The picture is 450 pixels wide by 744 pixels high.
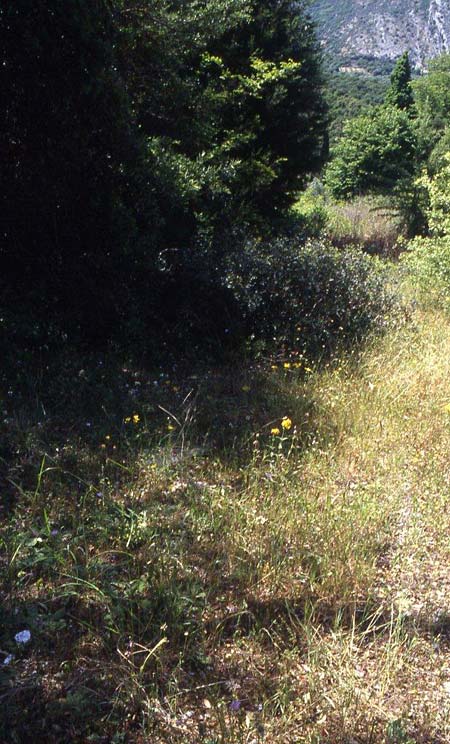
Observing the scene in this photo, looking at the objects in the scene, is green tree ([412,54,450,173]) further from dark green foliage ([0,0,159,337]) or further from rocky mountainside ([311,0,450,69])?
rocky mountainside ([311,0,450,69])

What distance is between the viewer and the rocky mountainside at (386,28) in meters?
64.2

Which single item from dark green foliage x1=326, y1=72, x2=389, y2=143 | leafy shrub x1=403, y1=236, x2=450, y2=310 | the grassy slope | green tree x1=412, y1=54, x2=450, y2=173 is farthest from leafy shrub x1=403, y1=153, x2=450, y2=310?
dark green foliage x1=326, y1=72, x2=389, y2=143

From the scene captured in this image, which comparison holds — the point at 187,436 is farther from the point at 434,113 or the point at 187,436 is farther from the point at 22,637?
the point at 434,113

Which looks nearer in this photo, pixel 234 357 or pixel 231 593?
pixel 231 593

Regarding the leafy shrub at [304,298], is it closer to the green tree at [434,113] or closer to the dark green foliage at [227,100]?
the dark green foliage at [227,100]

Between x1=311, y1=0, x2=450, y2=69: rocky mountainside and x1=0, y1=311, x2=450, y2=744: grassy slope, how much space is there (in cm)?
6699

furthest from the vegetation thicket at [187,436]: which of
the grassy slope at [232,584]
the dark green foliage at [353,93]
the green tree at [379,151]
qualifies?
the dark green foliage at [353,93]

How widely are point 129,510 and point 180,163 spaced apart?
166 inches

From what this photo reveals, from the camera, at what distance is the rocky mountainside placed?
2530 inches

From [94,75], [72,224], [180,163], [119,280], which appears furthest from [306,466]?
[180,163]

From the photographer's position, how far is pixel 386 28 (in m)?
68.8

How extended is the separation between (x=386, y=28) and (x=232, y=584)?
259 ft

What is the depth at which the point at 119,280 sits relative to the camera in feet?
16.9

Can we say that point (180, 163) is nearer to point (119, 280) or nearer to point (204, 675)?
point (119, 280)
